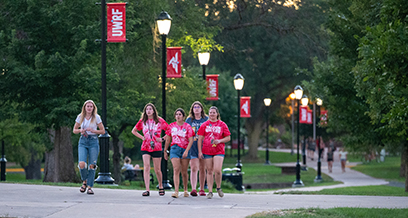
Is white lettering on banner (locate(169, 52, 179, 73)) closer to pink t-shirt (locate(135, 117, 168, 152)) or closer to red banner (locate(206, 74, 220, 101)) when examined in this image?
red banner (locate(206, 74, 220, 101))

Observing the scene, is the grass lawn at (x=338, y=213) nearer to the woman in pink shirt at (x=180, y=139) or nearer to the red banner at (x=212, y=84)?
the woman in pink shirt at (x=180, y=139)

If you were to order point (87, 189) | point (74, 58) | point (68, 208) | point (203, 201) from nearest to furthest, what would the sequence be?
point (68, 208)
point (203, 201)
point (87, 189)
point (74, 58)

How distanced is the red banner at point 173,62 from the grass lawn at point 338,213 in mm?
11309

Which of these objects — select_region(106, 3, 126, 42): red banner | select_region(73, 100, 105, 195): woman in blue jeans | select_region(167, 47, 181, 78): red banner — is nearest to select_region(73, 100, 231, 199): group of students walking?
select_region(73, 100, 105, 195): woman in blue jeans

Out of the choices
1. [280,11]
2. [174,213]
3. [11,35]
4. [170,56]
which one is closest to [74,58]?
[11,35]

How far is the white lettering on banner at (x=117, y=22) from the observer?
17.0m

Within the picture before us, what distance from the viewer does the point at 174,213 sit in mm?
9578

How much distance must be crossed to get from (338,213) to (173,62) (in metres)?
12.2

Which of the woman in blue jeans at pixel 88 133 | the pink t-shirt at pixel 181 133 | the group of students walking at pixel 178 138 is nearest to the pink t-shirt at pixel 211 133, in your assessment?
the group of students walking at pixel 178 138

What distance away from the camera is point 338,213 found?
32.3 feet

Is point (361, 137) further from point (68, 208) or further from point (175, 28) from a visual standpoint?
point (68, 208)

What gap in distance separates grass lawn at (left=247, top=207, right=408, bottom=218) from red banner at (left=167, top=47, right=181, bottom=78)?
11.3m

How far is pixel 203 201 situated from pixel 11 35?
917 cm

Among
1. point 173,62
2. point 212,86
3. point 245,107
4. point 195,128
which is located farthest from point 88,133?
point 245,107
